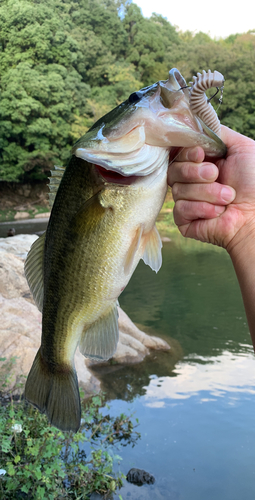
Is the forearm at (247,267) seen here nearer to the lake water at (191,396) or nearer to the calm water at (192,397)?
the lake water at (191,396)

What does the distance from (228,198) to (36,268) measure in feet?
2.67

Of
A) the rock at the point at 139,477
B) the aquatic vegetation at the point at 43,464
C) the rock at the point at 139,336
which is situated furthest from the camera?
the rock at the point at 139,336

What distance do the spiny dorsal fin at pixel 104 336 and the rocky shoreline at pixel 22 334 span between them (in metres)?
2.38

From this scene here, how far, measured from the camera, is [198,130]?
115cm

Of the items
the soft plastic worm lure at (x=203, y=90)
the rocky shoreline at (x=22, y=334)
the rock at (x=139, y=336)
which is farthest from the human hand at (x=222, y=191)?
the rock at (x=139, y=336)

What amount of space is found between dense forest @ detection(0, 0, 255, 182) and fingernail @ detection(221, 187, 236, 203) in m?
24.6

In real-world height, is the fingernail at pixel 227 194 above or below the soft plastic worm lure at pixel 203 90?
below

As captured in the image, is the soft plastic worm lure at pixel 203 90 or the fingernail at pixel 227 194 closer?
the soft plastic worm lure at pixel 203 90

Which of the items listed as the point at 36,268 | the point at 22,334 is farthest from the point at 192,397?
the point at 36,268

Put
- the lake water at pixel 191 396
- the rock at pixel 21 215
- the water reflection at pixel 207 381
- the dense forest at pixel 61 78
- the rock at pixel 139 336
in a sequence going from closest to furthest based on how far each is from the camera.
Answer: the lake water at pixel 191 396 → the water reflection at pixel 207 381 → the rock at pixel 139 336 → the rock at pixel 21 215 → the dense forest at pixel 61 78

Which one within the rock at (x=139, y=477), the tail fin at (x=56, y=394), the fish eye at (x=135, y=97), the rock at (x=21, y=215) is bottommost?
the rock at (x=21, y=215)

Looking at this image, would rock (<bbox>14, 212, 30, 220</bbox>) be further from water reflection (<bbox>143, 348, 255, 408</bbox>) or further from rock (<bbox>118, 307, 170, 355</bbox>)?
water reflection (<bbox>143, 348, 255, 408</bbox>)

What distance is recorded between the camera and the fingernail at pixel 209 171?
4.66ft

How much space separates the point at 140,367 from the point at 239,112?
27403 millimetres
